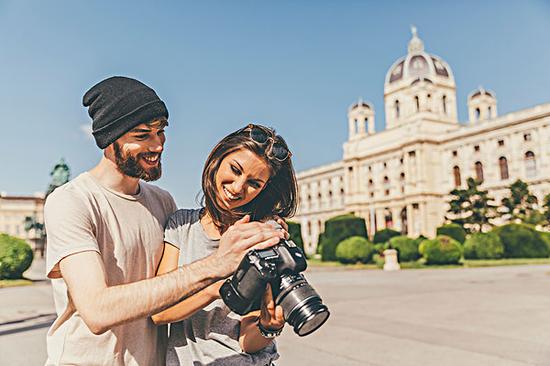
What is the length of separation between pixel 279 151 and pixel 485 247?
2722 cm

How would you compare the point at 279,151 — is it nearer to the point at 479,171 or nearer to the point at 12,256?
the point at 12,256

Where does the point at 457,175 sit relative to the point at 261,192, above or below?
above

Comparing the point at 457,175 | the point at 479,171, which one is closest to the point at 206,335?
the point at 479,171

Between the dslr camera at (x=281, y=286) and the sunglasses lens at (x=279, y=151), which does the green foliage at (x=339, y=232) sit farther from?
the dslr camera at (x=281, y=286)

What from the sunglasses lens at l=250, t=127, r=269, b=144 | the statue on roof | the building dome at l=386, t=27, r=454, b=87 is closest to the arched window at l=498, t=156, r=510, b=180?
the building dome at l=386, t=27, r=454, b=87

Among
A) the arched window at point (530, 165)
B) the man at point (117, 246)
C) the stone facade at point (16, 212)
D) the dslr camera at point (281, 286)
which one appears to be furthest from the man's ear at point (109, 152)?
the stone facade at point (16, 212)

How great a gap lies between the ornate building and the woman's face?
4540 cm

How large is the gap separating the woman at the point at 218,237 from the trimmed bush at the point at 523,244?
28855 mm

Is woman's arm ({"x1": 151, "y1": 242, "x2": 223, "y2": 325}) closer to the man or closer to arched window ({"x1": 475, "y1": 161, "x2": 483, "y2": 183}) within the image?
the man

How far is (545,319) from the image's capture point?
7156 millimetres

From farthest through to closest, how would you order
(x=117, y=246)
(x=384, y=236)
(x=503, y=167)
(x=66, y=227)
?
1. (x=503, y=167)
2. (x=384, y=236)
3. (x=117, y=246)
4. (x=66, y=227)

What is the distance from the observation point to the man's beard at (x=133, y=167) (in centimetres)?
141

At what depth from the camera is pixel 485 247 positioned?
26344 mm

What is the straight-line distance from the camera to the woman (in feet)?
4.79
